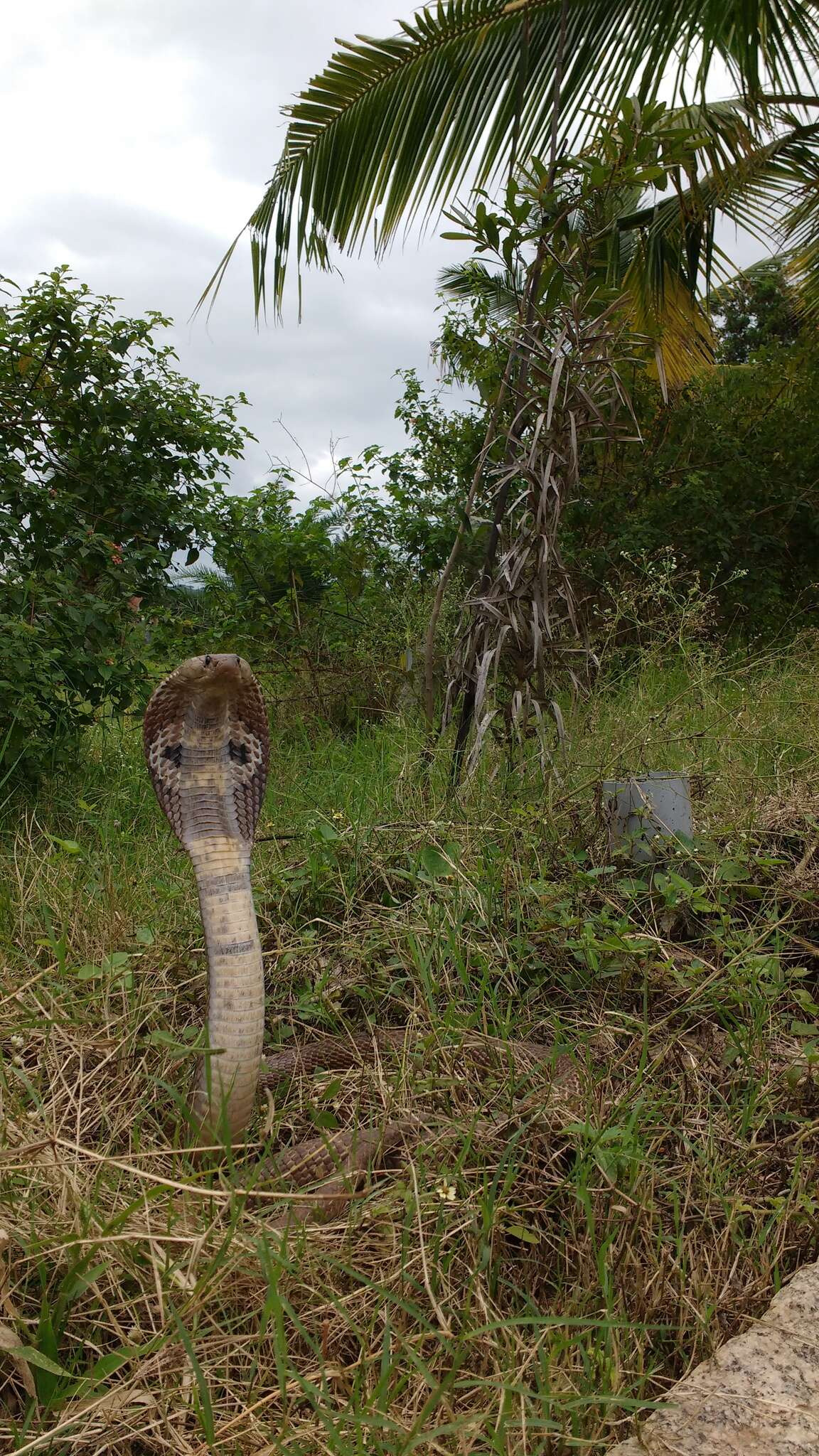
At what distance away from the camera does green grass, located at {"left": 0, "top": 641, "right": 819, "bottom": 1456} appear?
4.45 ft

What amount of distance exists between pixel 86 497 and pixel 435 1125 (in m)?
3.39

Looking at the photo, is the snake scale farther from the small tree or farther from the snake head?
the small tree

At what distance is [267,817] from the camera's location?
133 inches

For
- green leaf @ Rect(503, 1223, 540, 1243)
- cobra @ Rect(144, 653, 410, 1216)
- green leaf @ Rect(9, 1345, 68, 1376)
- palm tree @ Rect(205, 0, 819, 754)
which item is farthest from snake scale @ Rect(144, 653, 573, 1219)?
palm tree @ Rect(205, 0, 819, 754)

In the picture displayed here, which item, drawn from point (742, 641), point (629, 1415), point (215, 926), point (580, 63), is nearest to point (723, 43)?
point (580, 63)

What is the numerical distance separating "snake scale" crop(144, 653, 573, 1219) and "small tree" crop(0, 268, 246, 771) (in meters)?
1.84

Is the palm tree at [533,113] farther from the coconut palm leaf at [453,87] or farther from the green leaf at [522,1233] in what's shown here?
the green leaf at [522,1233]

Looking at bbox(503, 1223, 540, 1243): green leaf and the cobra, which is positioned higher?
the cobra

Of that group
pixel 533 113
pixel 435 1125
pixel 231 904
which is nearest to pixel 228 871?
A: pixel 231 904

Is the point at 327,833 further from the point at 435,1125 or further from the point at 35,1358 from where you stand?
the point at 35,1358

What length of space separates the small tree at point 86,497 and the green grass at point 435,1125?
0.92 meters

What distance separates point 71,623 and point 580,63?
4458 mm

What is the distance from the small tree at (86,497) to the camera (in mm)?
3896

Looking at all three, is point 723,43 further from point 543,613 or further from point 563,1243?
point 563,1243
